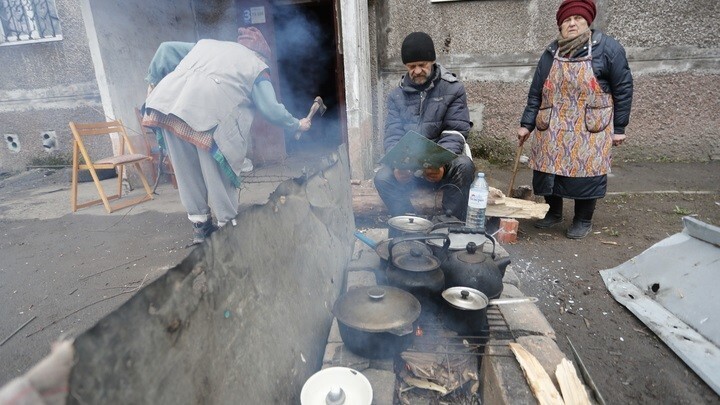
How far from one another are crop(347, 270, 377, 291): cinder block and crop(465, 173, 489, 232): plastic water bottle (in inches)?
52.7

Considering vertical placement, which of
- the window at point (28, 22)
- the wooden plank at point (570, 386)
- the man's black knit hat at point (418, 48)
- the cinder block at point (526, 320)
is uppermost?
the window at point (28, 22)

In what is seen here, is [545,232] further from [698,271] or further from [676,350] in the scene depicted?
[676,350]

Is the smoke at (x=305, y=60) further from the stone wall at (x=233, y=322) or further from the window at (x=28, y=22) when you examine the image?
the stone wall at (x=233, y=322)

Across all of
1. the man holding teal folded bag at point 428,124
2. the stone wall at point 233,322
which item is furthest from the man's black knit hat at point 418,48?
the stone wall at point 233,322

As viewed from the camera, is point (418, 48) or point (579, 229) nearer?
point (418, 48)

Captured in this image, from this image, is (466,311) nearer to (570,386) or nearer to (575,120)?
(570,386)

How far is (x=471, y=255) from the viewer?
2215 mm

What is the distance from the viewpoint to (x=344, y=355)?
1.85m

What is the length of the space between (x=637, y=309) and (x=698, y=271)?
1.71 feet

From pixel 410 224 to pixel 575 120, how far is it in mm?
2366

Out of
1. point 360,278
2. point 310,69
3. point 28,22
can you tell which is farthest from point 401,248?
point 28,22

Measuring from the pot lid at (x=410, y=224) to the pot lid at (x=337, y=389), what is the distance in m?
1.29

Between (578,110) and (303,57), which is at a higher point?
(303,57)

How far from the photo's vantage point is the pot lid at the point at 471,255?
7.11 ft
